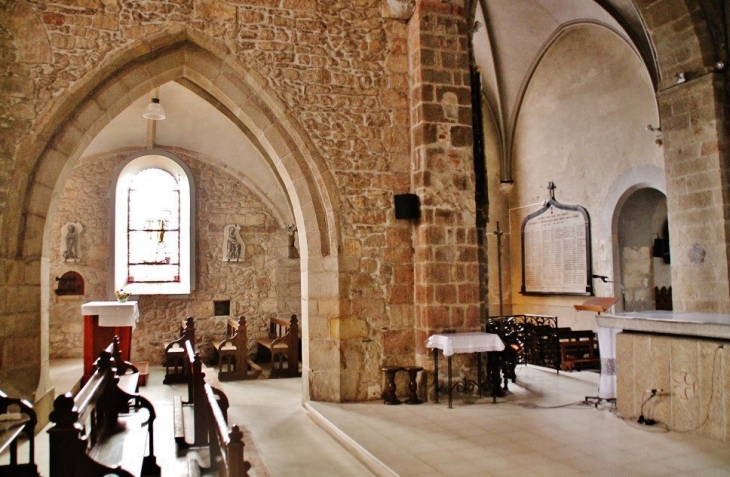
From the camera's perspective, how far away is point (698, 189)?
6730 millimetres

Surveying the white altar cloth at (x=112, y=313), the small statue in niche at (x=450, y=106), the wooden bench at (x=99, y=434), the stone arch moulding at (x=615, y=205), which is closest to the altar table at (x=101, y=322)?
the white altar cloth at (x=112, y=313)

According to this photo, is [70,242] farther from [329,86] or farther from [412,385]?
[412,385]

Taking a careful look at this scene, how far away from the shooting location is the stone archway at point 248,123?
5.34 metres

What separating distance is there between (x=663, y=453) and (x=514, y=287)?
800 centimetres

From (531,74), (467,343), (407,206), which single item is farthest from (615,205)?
(467,343)

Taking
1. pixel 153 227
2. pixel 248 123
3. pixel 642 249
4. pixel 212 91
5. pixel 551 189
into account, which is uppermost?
pixel 212 91

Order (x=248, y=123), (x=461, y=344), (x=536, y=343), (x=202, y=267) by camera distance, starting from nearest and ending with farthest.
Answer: (x=461, y=344), (x=248, y=123), (x=536, y=343), (x=202, y=267)

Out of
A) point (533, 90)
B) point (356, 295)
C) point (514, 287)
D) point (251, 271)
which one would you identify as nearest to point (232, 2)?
point (356, 295)

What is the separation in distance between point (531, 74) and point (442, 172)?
5.64 m

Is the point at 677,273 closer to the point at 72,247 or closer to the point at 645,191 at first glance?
the point at 645,191

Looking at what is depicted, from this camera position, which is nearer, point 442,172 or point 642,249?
point 442,172

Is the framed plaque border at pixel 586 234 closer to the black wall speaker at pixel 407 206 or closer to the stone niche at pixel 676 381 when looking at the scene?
the black wall speaker at pixel 407 206

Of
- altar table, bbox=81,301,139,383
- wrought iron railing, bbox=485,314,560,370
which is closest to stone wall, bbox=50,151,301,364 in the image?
altar table, bbox=81,301,139,383

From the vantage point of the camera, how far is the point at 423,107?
6.09 m
